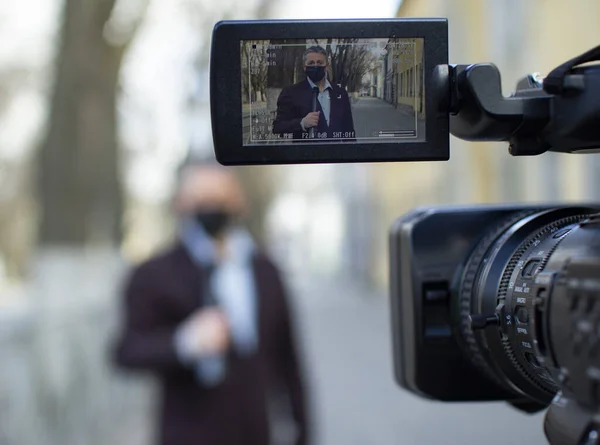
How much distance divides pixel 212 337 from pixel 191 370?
0.18 m

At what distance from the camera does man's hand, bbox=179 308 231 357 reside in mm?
3394

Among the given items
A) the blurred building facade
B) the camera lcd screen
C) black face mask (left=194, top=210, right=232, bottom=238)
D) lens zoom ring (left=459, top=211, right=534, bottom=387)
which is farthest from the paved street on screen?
the blurred building facade

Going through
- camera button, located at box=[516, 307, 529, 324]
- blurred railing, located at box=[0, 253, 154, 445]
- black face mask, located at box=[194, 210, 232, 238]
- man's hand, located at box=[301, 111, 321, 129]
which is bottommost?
blurred railing, located at box=[0, 253, 154, 445]

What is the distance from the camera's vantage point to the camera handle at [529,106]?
4.41ft

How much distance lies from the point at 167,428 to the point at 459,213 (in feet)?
6.57


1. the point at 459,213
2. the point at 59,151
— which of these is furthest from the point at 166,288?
the point at 59,151

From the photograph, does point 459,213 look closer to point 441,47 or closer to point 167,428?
point 441,47

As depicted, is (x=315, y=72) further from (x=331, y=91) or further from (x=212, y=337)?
(x=212, y=337)

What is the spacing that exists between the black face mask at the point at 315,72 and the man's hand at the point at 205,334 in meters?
2.11

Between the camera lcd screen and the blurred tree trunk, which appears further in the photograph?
the blurred tree trunk

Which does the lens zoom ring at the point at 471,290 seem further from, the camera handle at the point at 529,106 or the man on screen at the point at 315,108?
the man on screen at the point at 315,108

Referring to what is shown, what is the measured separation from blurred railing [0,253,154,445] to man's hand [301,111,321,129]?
5736 mm

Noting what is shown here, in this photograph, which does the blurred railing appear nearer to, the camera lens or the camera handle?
the camera lens

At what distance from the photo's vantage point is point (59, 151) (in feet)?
26.6
